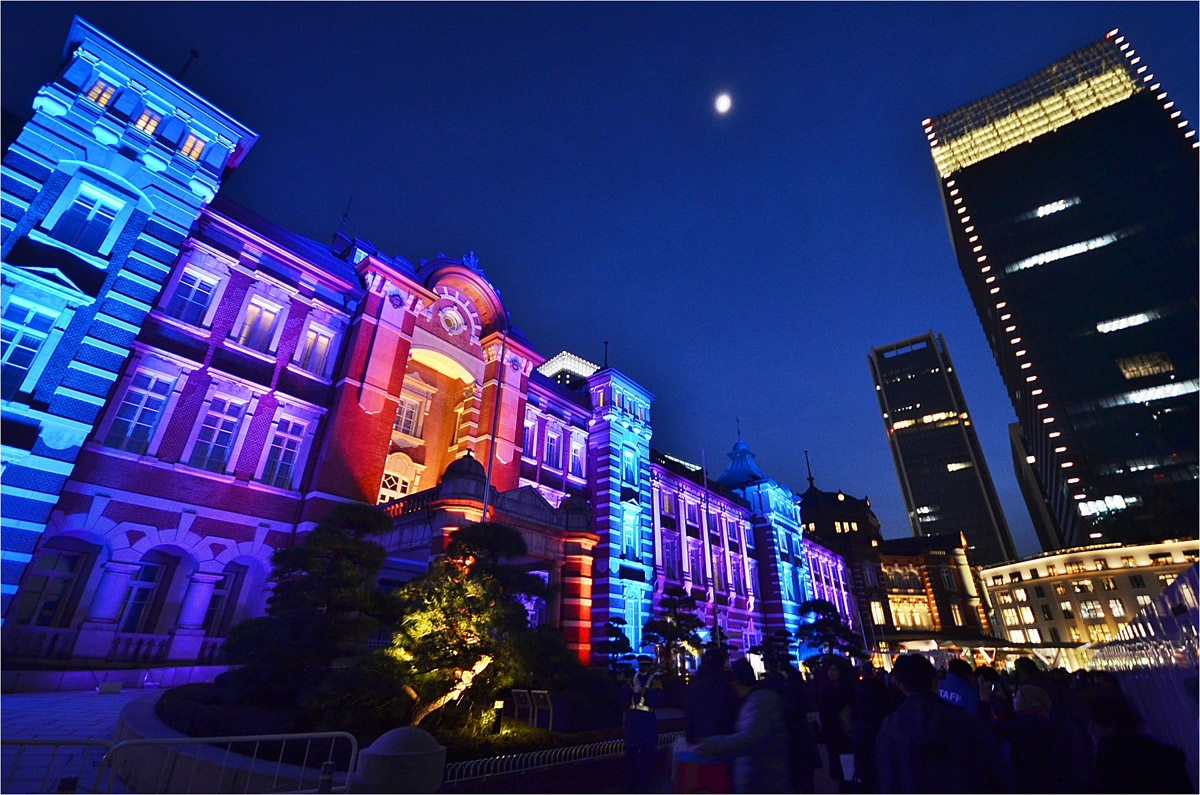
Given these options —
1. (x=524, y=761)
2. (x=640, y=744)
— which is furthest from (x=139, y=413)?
(x=640, y=744)

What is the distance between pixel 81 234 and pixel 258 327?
190 inches

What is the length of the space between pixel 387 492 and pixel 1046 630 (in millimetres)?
89714

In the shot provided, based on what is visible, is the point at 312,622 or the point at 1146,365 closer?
the point at 312,622

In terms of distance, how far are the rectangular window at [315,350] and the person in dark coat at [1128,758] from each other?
20360 mm

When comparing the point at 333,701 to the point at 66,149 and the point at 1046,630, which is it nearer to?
the point at 66,149

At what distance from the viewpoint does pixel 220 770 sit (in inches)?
232

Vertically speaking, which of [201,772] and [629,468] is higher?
[629,468]

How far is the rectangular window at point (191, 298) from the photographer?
52.0 ft

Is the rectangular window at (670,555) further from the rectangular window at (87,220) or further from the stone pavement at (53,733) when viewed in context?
the rectangular window at (87,220)

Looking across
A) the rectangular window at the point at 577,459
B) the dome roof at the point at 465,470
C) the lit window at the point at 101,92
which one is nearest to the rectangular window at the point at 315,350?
the dome roof at the point at 465,470

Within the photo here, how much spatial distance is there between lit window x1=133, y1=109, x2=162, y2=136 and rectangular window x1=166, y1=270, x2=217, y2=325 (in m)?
4.45

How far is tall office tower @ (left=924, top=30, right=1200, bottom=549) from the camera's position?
6081 cm

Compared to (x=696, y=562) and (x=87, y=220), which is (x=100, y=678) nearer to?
(x=87, y=220)

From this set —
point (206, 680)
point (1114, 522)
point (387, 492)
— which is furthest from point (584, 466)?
point (1114, 522)
